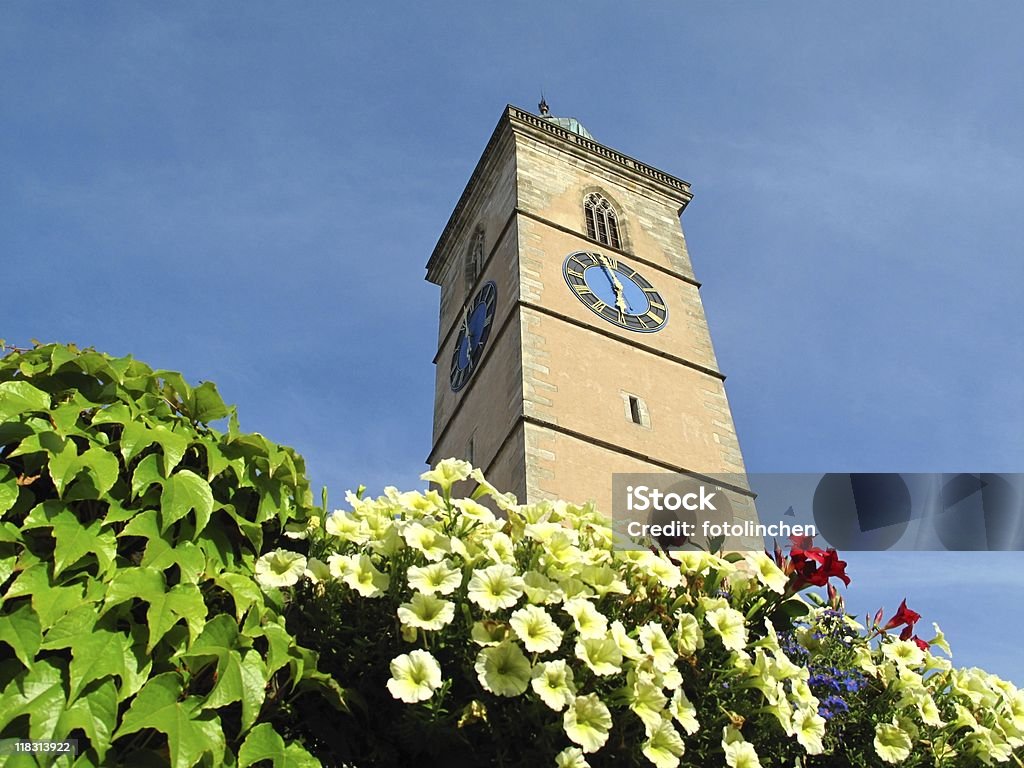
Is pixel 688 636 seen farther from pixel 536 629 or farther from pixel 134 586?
pixel 134 586

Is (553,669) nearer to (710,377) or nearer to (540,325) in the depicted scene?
(540,325)

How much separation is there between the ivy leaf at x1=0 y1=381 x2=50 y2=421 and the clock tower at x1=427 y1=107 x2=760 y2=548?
889 cm

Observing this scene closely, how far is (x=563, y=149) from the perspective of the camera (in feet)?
67.6

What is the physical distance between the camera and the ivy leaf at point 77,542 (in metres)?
2.12

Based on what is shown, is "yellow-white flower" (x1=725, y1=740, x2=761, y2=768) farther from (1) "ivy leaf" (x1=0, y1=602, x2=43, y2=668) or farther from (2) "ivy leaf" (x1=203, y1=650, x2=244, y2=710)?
(1) "ivy leaf" (x1=0, y1=602, x2=43, y2=668)

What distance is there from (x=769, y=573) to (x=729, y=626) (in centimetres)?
29

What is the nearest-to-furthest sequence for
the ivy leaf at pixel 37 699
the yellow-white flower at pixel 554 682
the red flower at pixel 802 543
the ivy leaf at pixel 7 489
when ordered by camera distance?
the ivy leaf at pixel 37 699 < the ivy leaf at pixel 7 489 < the yellow-white flower at pixel 554 682 < the red flower at pixel 802 543

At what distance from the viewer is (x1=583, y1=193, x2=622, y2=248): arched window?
19172 millimetres

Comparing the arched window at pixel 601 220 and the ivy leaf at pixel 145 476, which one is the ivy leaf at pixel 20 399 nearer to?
the ivy leaf at pixel 145 476

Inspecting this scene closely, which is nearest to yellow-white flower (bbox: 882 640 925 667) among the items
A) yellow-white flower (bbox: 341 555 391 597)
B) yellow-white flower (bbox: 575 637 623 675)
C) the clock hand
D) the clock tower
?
yellow-white flower (bbox: 575 637 623 675)

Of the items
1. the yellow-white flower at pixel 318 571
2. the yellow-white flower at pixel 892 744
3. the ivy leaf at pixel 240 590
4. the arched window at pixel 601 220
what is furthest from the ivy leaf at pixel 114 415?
the arched window at pixel 601 220

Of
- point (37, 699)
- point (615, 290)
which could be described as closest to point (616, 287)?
point (615, 290)

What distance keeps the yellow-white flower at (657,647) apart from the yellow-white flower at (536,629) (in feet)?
0.87

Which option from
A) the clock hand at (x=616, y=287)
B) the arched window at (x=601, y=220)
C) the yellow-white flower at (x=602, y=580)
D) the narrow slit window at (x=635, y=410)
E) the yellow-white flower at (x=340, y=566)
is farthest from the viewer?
the arched window at (x=601, y=220)
